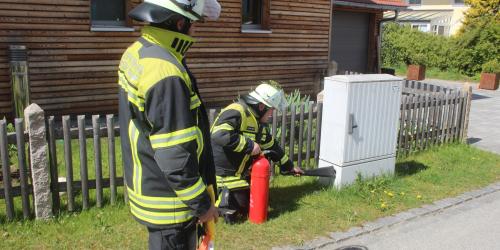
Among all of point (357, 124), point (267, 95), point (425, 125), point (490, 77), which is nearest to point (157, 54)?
point (267, 95)

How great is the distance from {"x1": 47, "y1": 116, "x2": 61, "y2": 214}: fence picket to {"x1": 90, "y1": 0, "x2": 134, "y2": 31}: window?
4929 mm

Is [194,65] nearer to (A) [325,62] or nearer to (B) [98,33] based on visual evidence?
(B) [98,33]

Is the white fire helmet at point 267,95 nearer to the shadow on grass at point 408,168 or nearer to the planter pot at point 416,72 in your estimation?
the shadow on grass at point 408,168

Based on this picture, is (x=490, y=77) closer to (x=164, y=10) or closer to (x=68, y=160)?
(x=68, y=160)

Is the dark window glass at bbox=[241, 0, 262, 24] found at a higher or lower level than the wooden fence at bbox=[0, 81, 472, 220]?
higher

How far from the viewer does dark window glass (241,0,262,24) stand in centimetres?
1160

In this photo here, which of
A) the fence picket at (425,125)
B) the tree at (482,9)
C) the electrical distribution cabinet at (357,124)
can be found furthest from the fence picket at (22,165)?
the tree at (482,9)

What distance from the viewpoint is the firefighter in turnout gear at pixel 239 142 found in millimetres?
4434

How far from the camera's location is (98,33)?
8.91 m

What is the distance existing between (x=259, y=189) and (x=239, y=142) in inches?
20.9

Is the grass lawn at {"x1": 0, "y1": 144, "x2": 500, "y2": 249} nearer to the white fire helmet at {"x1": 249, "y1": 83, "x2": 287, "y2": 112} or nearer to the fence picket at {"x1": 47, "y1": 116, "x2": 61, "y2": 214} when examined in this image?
the fence picket at {"x1": 47, "y1": 116, "x2": 61, "y2": 214}

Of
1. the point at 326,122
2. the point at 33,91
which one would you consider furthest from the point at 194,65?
the point at 326,122

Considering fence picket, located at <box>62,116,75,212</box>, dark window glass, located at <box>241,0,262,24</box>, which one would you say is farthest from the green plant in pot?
fence picket, located at <box>62,116,75,212</box>

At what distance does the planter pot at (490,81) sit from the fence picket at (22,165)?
17.5m
